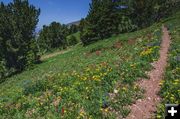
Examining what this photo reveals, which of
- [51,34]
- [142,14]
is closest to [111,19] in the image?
[142,14]

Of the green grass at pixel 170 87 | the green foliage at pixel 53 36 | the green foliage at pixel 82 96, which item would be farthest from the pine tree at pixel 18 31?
the green foliage at pixel 53 36

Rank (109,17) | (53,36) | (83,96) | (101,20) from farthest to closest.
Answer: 1. (53,36)
2. (109,17)
3. (101,20)
4. (83,96)

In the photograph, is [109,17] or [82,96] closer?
[82,96]

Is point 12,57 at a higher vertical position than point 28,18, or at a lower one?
lower

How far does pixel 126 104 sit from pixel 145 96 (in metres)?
1.23

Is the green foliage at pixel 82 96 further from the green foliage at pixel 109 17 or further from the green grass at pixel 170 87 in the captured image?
the green foliage at pixel 109 17

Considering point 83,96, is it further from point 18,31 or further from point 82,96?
point 18,31

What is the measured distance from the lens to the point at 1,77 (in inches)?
2042

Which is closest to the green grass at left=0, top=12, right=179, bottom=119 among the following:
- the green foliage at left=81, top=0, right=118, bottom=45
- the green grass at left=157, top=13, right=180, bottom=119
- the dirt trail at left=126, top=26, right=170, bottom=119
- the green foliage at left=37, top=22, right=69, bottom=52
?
the dirt trail at left=126, top=26, right=170, bottom=119

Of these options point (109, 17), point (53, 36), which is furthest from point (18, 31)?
point (53, 36)

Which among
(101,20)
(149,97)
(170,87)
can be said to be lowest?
(101,20)

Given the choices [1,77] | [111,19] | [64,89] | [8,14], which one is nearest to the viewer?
[64,89]

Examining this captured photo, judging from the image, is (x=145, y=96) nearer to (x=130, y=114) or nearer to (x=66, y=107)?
(x=130, y=114)

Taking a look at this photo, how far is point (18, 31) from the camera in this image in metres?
57.2
